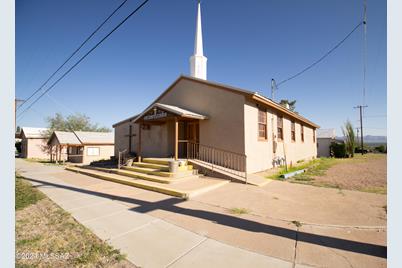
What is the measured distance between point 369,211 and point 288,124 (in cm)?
1166

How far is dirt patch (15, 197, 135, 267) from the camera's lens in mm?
3244

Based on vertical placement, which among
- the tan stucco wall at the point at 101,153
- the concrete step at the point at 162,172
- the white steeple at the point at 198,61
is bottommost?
the tan stucco wall at the point at 101,153

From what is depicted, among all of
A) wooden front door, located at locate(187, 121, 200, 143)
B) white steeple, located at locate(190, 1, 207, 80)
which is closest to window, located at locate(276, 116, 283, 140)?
wooden front door, located at locate(187, 121, 200, 143)

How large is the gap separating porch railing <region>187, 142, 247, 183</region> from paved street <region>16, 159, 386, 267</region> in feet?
9.65

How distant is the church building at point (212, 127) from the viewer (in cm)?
1057

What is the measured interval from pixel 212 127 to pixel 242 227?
759 centimetres

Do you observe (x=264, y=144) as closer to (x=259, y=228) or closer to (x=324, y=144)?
(x=259, y=228)

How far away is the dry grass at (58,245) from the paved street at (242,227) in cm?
22

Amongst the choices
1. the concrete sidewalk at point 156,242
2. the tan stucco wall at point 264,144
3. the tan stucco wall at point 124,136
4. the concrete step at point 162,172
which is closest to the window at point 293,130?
the tan stucco wall at point 264,144

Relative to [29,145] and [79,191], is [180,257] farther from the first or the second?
[29,145]

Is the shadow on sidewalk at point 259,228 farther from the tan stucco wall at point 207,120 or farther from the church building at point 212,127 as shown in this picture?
the tan stucco wall at point 207,120

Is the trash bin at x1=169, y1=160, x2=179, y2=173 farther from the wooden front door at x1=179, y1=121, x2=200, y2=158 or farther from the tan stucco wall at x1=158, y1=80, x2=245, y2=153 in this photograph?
the wooden front door at x1=179, y1=121, x2=200, y2=158

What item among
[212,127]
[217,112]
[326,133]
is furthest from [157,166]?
[326,133]

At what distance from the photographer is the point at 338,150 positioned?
29.1 m
